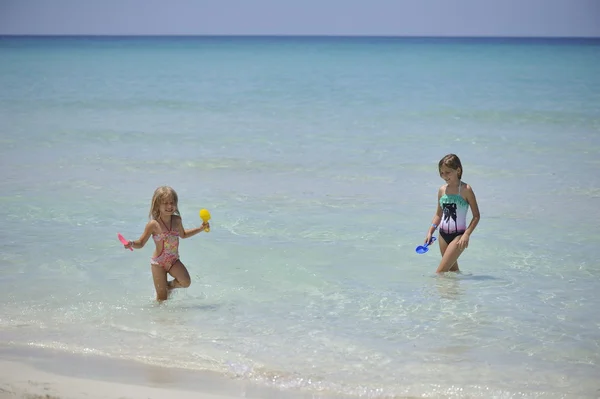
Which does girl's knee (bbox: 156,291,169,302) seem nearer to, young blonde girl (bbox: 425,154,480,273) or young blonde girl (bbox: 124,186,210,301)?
young blonde girl (bbox: 124,186,210,301)

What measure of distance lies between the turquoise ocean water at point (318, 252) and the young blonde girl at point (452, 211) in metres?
0.29

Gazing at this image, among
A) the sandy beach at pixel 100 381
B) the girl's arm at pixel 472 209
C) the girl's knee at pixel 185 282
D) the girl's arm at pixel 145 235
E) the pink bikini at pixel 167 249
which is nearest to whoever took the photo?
the sandy beach at pixel 100 381

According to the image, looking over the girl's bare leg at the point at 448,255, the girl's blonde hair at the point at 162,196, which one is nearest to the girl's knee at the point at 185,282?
the girl's blonde hair at the point at 162,196

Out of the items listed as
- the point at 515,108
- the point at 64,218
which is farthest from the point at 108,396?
the point at 515,108

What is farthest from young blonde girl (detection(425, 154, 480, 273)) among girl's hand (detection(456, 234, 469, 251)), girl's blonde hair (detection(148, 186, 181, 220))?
girl's blonde hair (detection(148, 186, 181, 220))

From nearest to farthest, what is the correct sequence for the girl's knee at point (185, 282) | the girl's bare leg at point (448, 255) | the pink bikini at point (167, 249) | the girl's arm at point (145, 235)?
the girl's arm at point (145, 235), the pink bikini at point (167, 249), the girl's knee at point (185, 282), the girl's bare leg at point (448, 255)

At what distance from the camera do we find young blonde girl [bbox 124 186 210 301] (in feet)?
19.0

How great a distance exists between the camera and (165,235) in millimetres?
5906

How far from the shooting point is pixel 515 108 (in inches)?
749

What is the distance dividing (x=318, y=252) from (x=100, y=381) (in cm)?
→ 320

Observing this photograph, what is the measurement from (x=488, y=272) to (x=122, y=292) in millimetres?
3028

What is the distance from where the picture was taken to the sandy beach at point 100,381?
4.40m

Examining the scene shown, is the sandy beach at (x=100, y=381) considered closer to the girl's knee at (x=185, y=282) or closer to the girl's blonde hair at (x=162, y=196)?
the girl's knee at (x=185, y=282)

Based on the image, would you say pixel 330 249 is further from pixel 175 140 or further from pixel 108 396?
pixel 175 140
